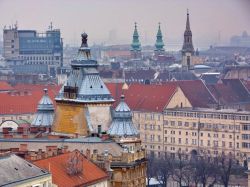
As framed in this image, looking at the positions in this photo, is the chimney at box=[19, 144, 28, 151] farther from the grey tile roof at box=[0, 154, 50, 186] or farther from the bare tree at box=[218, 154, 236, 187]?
the bare tree at box=[218, 154, 236, 187]

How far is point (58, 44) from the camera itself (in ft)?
455

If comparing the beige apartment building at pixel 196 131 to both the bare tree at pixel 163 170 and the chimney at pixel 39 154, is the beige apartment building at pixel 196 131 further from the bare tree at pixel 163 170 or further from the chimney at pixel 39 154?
the chimney at pixel 39 154

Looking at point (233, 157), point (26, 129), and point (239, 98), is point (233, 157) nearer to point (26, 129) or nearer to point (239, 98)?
point (239, 98)

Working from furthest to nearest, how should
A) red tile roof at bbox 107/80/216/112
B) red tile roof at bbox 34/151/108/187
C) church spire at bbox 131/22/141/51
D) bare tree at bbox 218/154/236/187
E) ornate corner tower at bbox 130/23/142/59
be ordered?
ornate corner tower at bbox 130/23/142/59
church spire at bbox 131/22/141/51
red tile roof at bbox 107/80/216/112
bare tree at bbox 218/154/236/187
red tile roof at bbox 34/151/108/187

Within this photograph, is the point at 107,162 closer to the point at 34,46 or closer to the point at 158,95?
the point at 158,95

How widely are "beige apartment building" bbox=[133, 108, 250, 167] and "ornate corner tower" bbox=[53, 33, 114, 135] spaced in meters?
25.0

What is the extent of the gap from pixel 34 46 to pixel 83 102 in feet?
327

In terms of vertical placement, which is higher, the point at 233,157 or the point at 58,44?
the point at 58,44

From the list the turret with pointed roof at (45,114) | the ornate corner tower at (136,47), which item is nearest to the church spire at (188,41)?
the ornate corner tower at (136,47)

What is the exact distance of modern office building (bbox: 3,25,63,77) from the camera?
445 feet

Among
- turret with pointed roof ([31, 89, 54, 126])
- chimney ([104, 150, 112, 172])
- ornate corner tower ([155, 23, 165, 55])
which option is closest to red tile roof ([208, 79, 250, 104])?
ornate corner tower ([155, 23, 165, 55])

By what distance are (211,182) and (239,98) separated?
29.2 m

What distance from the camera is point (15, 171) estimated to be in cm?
2716

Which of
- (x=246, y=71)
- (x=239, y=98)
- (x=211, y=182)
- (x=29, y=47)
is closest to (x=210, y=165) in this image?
(x=211, y=182)
